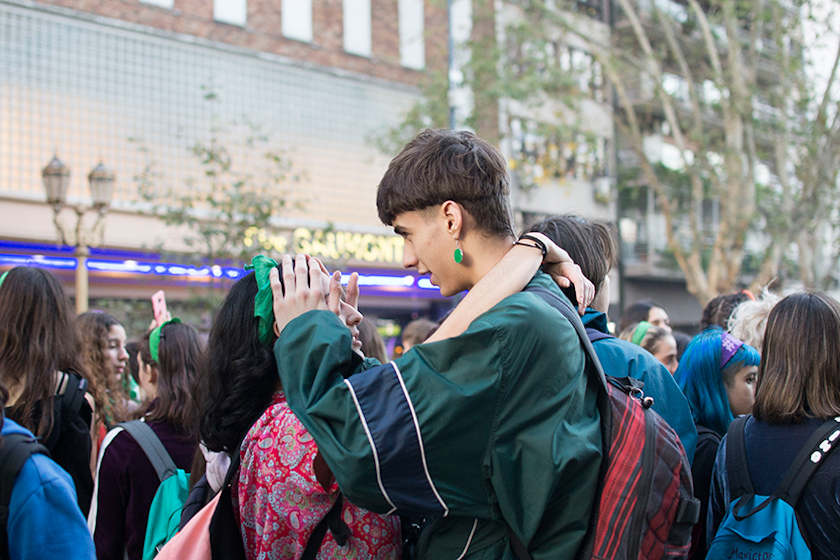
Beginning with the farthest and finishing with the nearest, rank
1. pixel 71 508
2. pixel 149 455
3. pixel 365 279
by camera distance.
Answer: pixel 365 279
pixel 149 455
pixel 71 508

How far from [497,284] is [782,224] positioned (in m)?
15.9

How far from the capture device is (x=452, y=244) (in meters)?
2.01

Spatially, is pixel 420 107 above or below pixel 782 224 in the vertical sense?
above

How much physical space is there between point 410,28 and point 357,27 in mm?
1532

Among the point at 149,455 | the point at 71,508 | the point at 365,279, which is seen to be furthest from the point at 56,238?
the point at 71,508

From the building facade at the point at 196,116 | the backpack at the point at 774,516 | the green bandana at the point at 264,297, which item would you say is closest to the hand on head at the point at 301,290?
the green bandana at the point at 264,297

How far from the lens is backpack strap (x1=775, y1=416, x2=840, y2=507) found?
2.67m

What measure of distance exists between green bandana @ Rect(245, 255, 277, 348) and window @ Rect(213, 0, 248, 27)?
16.4m

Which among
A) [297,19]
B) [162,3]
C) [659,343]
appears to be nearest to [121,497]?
[659,343]

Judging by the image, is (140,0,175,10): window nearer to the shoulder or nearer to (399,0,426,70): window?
(399,0,426,70): window

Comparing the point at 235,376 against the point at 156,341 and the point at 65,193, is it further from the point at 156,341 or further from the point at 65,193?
the point at 65,193

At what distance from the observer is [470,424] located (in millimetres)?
1695

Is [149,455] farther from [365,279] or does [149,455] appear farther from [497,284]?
[365,279]

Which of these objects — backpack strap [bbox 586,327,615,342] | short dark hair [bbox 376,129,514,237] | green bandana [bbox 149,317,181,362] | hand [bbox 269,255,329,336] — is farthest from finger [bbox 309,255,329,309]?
green bandana [bbox 149,317,181,362]
